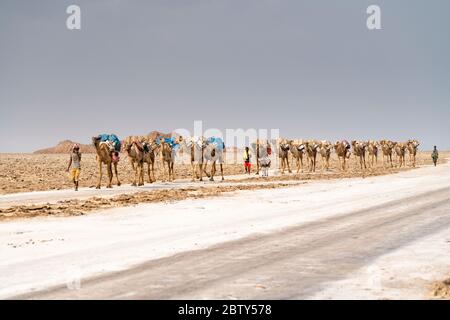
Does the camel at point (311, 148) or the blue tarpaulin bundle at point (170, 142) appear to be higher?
the blue tarpaulin bundle at point (170, 142)

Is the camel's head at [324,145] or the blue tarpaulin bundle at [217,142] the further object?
the camel's head at [324,145]

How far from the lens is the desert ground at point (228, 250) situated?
23.1 feet

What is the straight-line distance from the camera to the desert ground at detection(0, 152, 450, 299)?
23.1ft

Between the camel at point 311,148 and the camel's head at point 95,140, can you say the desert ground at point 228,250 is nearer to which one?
the camel's head at point 95,140

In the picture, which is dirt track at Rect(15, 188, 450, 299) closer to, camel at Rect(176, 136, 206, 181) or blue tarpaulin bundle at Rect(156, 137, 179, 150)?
camel at Rect(176, 136, 206, 181)

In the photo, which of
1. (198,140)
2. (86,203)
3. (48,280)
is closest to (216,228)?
(48,280)

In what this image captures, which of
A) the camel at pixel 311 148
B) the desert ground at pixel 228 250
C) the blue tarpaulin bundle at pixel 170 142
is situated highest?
the blue tarpaulin bundle at pixel 170 142

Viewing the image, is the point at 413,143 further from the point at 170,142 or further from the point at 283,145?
the point at 170,142

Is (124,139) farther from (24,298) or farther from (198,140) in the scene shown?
(24,298)

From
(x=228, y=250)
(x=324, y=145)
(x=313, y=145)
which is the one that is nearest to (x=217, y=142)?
(x=313, y=145)

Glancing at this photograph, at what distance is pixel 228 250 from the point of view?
9.88m

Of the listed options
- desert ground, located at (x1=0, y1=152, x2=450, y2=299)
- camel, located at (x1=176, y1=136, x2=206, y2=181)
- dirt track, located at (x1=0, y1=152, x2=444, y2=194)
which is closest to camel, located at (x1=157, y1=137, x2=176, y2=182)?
camel, located at (x1=176, y1=136, x2=206, y2=181)

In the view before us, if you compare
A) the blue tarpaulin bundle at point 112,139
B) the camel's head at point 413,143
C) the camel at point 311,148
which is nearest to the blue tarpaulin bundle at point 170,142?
the blue tarpaulin bundle at point 112,139
